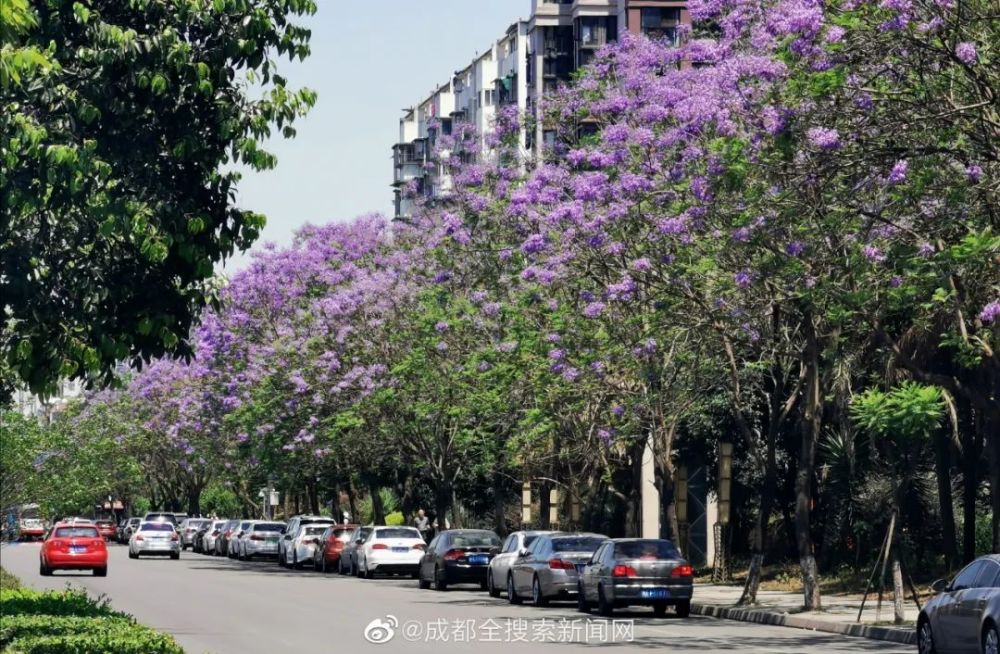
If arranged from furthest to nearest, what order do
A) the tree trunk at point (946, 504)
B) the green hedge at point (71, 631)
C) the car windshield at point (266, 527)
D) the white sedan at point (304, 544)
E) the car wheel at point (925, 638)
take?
the car windshield at point (266, 527) → the white sedan at point (304, 544) → the tree trunk at point (946, 504) → the car wheel at point (925, 638) → the green hedge at point (71, 631)

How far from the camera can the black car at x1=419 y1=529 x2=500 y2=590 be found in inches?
1673

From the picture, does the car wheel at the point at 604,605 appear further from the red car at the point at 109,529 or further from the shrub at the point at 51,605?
the red car at the point at 109,529

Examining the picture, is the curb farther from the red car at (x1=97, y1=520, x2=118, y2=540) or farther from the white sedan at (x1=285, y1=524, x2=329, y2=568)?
the red car at (x1=97, y1=520, x2=118, y2=540)

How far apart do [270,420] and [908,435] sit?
30.8m

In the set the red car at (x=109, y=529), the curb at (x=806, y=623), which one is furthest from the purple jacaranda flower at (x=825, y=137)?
the red car at (x=109, y=529)

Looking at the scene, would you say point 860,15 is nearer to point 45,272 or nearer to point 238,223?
point 238,223

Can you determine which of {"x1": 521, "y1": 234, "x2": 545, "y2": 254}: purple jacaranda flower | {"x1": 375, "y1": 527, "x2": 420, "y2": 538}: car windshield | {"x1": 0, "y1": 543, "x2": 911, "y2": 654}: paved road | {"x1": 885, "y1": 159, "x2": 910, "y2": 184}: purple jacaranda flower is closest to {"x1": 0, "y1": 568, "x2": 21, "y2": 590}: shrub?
{"x1": 0, "y1": 543, "x2": 911, "y2": 654}: paved road

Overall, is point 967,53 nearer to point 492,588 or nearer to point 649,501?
point 492,588

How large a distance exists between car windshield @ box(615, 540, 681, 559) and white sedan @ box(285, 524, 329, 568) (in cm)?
2825

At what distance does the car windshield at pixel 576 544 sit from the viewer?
3547 centimetres

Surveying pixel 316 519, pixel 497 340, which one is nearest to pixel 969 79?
pixel 497 340

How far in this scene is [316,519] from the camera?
63.4 metres

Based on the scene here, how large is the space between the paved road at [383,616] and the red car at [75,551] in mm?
3108

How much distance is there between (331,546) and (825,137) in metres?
36.6
